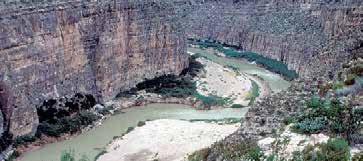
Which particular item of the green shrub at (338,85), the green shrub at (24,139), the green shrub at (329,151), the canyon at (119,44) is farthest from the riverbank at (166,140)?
the green shrub at (329,151)

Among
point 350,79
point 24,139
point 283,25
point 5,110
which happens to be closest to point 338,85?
point 350,79

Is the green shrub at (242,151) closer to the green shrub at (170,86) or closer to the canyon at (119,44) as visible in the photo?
the canyon at (119,44)

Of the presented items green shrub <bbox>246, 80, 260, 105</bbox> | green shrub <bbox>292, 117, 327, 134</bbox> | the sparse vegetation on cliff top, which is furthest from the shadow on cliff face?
the sparse vegetation on cliff top

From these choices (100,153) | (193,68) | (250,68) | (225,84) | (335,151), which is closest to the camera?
(335,151)

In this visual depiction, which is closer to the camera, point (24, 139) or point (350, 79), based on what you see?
point (350, 79)

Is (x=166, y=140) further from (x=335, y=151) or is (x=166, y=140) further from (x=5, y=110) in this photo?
(x=335, y=151)

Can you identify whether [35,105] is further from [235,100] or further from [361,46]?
[361,46]
